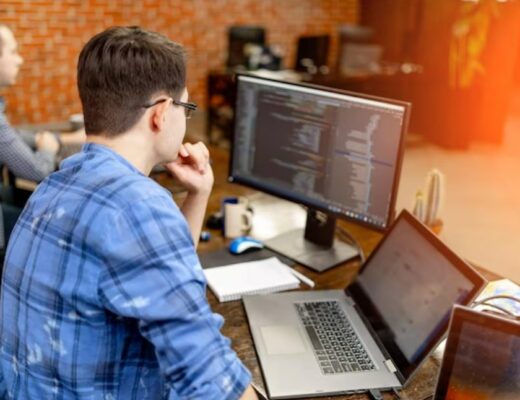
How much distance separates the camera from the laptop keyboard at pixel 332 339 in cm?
122

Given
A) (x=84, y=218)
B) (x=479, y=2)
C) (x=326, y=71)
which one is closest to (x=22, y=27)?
(x=326, y=71)

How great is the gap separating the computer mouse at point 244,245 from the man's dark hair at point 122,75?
2.49 ft

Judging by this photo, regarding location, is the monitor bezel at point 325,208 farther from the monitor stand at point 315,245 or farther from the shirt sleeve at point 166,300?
the shirt sleeve at point 166,300

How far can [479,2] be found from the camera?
5430mm

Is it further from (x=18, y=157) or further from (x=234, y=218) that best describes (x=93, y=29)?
(x=234, y=218)

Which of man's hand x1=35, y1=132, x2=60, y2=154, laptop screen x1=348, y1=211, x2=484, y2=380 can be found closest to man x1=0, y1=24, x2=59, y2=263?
man's hand x1=35, y1=132, x2=60, y2=154

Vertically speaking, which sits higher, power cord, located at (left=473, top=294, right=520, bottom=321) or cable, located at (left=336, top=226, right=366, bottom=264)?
power cord, located at (left=473, top=294, right=520, bottom=321)

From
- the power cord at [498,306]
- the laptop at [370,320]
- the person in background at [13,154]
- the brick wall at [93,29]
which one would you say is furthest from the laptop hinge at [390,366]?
the brick wall at [93,29]

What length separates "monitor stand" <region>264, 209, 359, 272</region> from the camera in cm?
171

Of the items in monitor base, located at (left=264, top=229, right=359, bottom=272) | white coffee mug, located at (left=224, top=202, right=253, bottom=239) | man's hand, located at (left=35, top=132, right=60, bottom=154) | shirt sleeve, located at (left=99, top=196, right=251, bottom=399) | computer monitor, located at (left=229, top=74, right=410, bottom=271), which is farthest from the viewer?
man's hand, located at (left=35, top=132, right=60, bottom=154)

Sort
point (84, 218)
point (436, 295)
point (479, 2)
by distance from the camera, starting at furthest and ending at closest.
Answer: point (479, 2) < point (436, 295) < point (84, 218)

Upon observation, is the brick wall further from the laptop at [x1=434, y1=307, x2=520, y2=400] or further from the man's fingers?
the laptop at [x1=434, y1=307, x2=520, y2=400]

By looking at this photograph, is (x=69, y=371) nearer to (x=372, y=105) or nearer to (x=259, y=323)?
(x=259, y=323)

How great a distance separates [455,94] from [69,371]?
5733 mm
